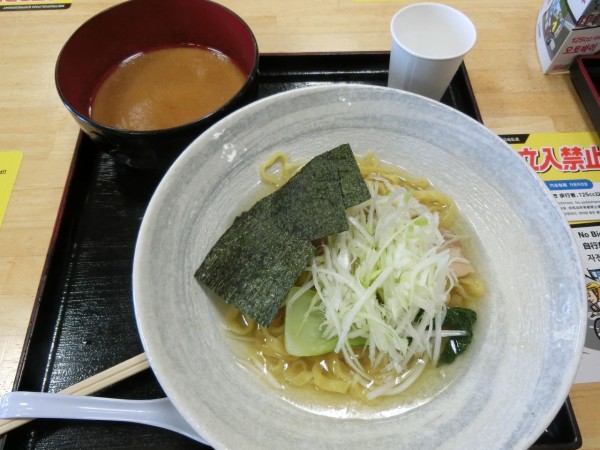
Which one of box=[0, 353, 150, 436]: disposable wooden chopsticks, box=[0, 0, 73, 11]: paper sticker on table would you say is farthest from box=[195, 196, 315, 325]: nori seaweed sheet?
box=[0, 0, 73, 11]: paper sticker on table

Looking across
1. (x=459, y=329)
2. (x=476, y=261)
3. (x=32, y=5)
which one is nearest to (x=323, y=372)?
(x=459, y=329)

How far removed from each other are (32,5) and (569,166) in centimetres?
242

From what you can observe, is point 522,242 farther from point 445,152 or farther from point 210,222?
point 210,222

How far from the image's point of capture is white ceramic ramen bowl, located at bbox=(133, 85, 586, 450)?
0.94 m

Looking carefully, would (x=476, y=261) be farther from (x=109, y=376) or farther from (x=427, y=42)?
(x=109, y=376)

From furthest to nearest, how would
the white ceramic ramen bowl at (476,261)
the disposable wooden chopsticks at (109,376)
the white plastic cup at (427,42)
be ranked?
the white plastic cup at (427,42)
the disposable wooden chopsticks at (109,376)
the white ceramic ramen bowl at (476,261)

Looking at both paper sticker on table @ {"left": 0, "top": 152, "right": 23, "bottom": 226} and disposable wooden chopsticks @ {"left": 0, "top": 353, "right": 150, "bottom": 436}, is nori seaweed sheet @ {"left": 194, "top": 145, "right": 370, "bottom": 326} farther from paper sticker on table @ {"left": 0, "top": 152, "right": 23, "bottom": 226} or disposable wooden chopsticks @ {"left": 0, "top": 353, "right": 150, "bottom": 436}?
paper sticker on table @ {"left": 0, "top": 152, "right": 23, "bottom": 226}

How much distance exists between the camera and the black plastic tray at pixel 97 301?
3.55 ft

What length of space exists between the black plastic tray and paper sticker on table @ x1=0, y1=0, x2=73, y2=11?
0.91 meters

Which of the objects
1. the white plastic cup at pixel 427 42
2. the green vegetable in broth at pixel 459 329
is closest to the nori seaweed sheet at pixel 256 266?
the green vegetable in broth at pixel 459 329

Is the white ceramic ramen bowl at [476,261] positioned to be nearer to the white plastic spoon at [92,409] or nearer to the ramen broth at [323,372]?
the ramen broth at [323,372]

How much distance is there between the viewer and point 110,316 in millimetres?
1259

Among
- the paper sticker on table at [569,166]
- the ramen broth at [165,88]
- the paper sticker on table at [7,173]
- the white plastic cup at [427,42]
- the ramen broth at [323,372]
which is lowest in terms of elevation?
the paper sticker on table at [7,173]

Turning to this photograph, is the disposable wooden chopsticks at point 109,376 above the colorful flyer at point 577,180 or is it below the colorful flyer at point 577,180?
below
